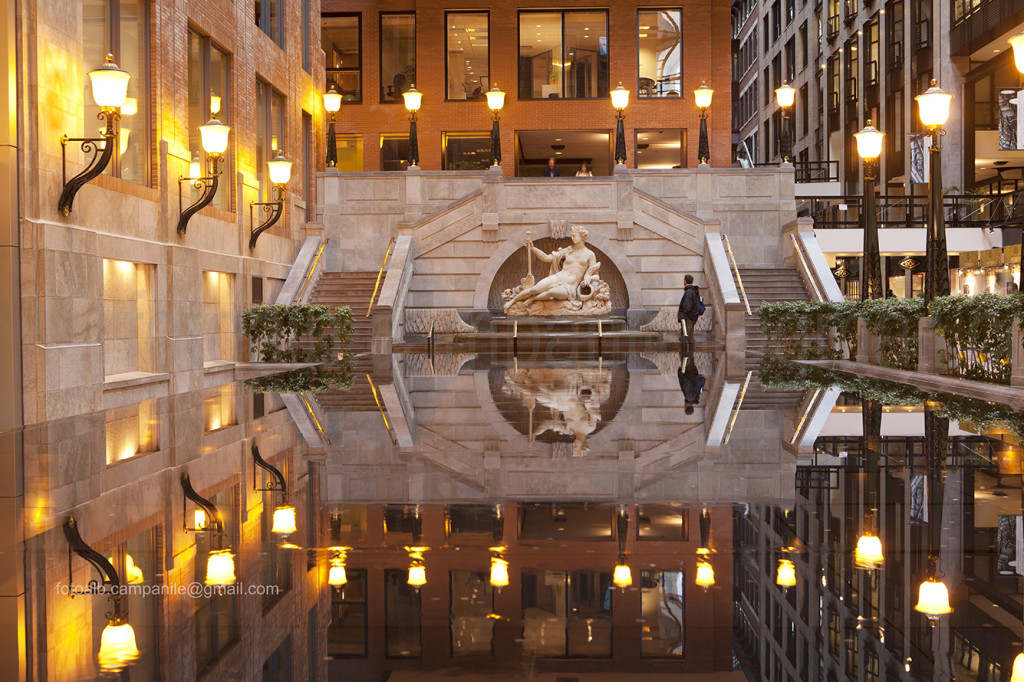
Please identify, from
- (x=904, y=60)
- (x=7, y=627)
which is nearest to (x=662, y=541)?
(x=7, y=627)

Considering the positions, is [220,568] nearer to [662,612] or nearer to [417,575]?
[417,575]

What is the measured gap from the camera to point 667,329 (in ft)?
95.0

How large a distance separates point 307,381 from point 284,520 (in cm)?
1064

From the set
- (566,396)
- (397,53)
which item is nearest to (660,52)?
(397,53)

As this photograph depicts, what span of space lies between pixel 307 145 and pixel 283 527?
25.8 metres

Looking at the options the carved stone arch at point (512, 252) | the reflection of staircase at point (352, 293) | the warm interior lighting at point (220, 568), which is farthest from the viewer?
the carved stone arch at point (512, 252)

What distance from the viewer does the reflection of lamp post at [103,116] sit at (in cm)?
1276

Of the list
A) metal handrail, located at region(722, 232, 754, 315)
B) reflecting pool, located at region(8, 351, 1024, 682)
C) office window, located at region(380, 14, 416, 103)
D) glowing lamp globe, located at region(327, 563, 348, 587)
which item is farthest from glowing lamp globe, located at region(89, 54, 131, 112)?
office window, located at region(380, 14, 416, 103)

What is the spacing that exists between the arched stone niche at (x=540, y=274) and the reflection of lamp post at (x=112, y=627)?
25.3 m

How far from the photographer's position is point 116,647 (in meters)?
3.73

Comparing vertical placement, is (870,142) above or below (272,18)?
below

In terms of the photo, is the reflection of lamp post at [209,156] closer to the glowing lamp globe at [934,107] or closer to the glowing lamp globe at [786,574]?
the glowing lamp globe at [934,107]

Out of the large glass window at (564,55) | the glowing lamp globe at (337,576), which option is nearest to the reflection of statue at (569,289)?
the large glass window at (564,55)

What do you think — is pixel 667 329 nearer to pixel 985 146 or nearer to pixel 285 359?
pixel 285 359
